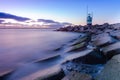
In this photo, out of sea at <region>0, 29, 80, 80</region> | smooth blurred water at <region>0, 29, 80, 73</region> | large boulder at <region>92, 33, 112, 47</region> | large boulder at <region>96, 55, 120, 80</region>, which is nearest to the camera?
large boulder at <region>96, 55, 120, 80</region>

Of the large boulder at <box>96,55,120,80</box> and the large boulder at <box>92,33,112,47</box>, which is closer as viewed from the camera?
the large boulder at <box>96,55,120,80</box>

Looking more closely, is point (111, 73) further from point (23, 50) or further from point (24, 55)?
point (23, 50)

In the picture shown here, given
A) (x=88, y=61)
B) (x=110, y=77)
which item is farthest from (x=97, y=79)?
(x=88, y=61)

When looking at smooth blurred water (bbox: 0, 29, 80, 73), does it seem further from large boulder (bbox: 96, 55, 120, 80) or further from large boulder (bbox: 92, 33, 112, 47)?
large boulder (bbox: 96, 55, 120, 80)

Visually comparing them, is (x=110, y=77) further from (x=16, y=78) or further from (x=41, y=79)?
(x=16, y=78)

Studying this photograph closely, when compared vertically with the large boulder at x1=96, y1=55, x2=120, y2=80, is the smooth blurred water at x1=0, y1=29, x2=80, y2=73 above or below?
below

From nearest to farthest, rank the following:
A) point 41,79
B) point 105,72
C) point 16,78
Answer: point 105,72
point 41,79
point 16,78

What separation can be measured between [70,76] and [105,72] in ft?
2.77

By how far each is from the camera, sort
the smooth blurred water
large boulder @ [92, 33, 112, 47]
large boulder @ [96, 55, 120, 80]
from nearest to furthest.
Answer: large boulder @ [96, 55, 120, 80] < large boulder @ [92, 33, 112, 47] < the smooth blurred water

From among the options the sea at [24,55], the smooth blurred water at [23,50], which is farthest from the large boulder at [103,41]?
the smooth blurred water at [23,50]

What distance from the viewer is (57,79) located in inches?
163

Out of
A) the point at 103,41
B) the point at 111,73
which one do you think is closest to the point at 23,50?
the point at 103,41

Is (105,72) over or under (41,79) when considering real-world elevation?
over

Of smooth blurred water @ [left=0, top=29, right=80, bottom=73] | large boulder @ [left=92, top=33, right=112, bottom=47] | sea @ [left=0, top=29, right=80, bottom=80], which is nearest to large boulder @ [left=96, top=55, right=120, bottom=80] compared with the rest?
sea @ [left=0, top=29, right=80, bottom=80]
